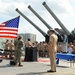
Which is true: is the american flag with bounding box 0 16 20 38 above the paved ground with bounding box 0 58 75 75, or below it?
above

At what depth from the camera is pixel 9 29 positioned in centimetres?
1898

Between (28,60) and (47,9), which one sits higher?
(47,9)

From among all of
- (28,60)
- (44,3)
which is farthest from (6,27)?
(44,3)

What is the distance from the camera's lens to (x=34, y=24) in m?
50.1

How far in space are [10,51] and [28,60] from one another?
3.86 m

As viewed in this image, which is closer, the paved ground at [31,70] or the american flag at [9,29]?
the paved ground at [31,70]

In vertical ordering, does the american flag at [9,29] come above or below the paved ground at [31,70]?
above

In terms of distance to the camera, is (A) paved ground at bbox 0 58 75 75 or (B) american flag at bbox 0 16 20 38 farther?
(B) american flag at bbox 0 16 20 38

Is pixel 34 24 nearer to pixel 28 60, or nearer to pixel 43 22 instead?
→ pixel 43 22

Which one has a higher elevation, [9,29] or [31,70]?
[9,29]

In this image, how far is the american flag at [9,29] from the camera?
18.6m

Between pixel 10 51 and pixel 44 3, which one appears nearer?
pixel 10 51

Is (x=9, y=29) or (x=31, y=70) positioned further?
(x=9, y=29)

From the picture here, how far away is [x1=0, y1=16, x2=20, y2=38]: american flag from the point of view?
18.6 m
